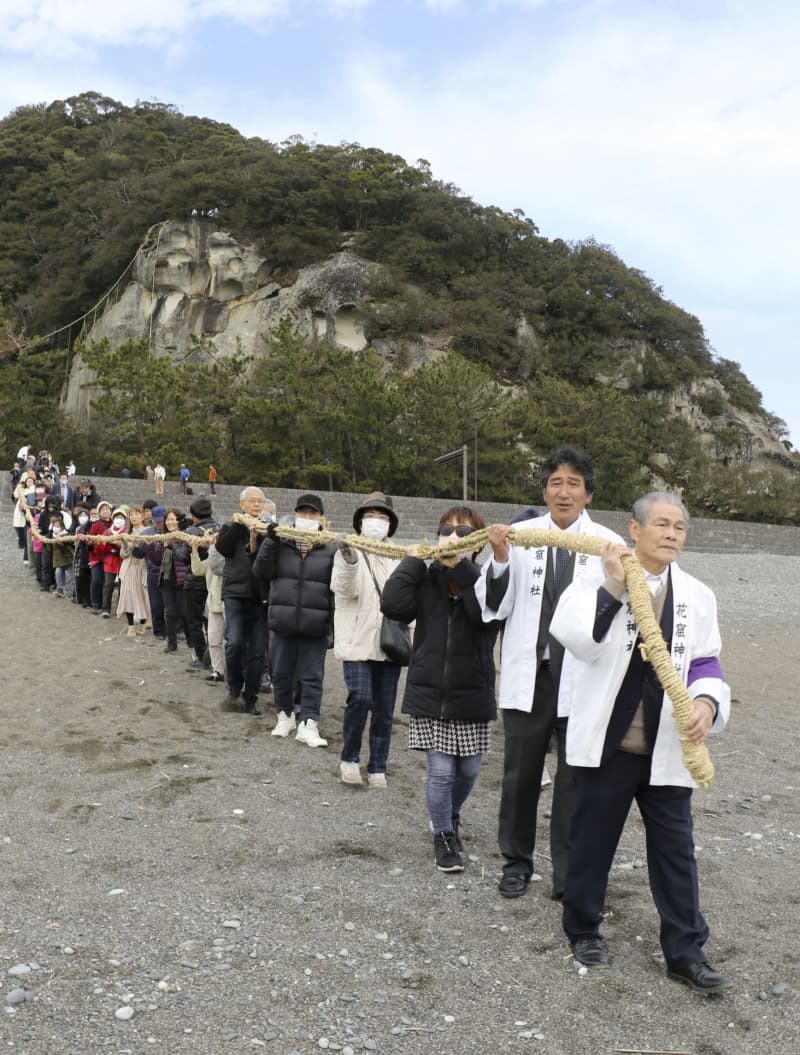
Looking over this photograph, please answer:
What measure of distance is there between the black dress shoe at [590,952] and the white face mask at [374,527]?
2809 millimetres

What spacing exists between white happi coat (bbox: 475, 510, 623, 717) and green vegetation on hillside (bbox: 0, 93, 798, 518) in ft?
104

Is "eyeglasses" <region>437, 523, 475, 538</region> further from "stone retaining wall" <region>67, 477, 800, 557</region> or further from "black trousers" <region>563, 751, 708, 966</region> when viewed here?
"stone retaining wall" <region>67, 477, 800, 557</region>

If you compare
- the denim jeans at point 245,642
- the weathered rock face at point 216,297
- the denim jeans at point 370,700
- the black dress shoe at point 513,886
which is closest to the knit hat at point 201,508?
the denim jeans at point 245,642

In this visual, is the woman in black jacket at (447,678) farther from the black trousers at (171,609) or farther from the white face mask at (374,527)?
the black trousers at (171,609)

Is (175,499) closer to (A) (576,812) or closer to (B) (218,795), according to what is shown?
(B) (218,795)

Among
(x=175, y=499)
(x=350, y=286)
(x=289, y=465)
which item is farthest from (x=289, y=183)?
(x=175, y=499)

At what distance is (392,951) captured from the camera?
353 centimetres

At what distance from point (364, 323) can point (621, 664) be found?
171 feet

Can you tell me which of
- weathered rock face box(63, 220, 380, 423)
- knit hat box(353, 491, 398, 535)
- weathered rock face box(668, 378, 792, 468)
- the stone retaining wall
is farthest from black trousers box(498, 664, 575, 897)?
weathered rock face box(668, 378, 792, 468)

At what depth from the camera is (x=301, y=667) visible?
6676 millimetres

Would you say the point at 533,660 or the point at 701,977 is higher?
the point at 533,660

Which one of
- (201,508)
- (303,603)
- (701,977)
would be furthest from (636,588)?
(201,508)

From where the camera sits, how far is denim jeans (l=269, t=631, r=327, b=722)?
6.60m

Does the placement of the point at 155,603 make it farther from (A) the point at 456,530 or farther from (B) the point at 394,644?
(A) the point at 456,530
